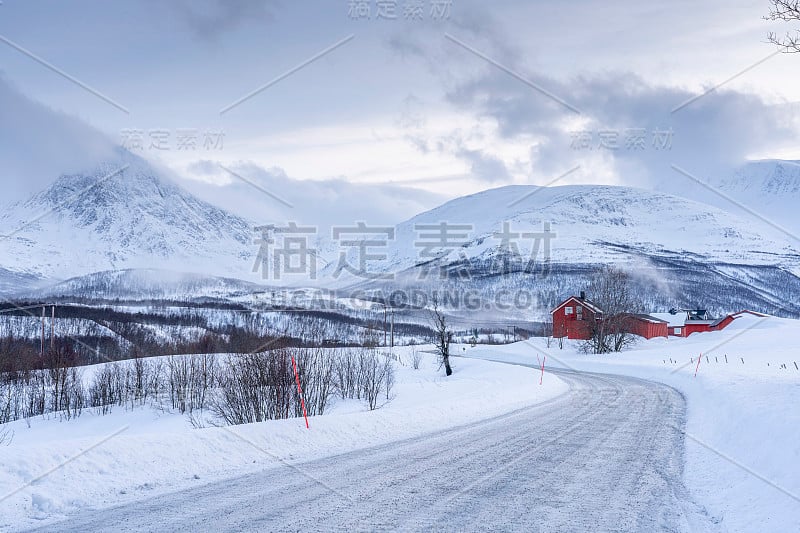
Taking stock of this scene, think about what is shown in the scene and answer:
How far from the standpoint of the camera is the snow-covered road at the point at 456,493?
8.06 meters

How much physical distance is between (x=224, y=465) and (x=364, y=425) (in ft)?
16.0

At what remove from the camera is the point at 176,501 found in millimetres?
9141

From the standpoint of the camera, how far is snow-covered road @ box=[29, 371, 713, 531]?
8.06 m

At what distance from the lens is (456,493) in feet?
31.2

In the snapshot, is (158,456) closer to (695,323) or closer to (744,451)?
(744,451)

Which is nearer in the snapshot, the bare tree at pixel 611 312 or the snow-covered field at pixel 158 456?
the snow-covered field at pixel 158 456

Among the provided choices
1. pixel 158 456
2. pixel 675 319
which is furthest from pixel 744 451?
pixel 675 319

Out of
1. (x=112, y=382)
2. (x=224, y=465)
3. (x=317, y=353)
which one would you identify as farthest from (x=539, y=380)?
(x=112, y=382)

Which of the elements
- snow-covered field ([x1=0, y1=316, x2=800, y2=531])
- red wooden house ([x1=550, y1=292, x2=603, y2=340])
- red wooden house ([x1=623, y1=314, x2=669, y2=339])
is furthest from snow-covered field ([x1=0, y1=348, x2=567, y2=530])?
red wooden house ([x1=623, y1=314, x2=669, y2=339])

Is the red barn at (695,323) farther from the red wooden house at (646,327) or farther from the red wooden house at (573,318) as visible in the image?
the red wooden house at (573,318)

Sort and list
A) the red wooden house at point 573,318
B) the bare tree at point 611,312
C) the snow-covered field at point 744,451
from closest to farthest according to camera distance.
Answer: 1. the snow-covered field at point 744,451
2. the bare tree at point 611,312
3. the red wooden house at point 573,318

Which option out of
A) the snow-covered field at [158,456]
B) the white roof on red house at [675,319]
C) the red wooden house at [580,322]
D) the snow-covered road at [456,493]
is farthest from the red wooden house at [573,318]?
the snow-covered road at [456,493]

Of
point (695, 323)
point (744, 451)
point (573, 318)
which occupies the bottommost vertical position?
point (695, 323)

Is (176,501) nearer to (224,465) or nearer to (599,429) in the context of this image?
(224,465)
